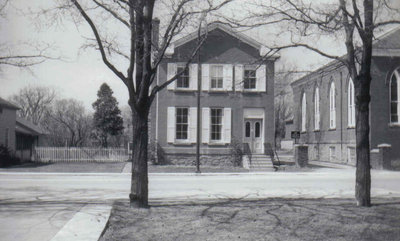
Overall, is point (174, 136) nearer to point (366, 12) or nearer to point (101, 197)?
point (101, 197)

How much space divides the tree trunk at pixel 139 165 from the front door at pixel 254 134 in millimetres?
18164

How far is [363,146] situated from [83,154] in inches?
947

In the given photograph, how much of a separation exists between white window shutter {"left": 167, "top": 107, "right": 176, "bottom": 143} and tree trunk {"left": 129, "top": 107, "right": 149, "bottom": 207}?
55.7 ft

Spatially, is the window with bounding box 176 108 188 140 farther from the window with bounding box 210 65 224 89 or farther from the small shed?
the small shed

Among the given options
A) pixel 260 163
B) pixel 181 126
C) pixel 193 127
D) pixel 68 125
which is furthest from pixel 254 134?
pixel 68 125

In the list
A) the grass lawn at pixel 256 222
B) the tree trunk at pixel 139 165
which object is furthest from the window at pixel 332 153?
the tree trunk at pixel 139 165

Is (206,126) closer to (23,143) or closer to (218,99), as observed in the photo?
(218,99)

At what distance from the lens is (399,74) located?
88.1 ft

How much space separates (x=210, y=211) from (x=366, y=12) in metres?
5.56

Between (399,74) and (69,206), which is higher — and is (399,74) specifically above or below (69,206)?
above

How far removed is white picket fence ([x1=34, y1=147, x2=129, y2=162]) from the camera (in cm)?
3044


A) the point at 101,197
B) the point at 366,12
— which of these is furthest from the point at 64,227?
the point at 366,12

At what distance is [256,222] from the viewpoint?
7.78m

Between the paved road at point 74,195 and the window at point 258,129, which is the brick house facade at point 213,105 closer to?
the window at point 258,129
